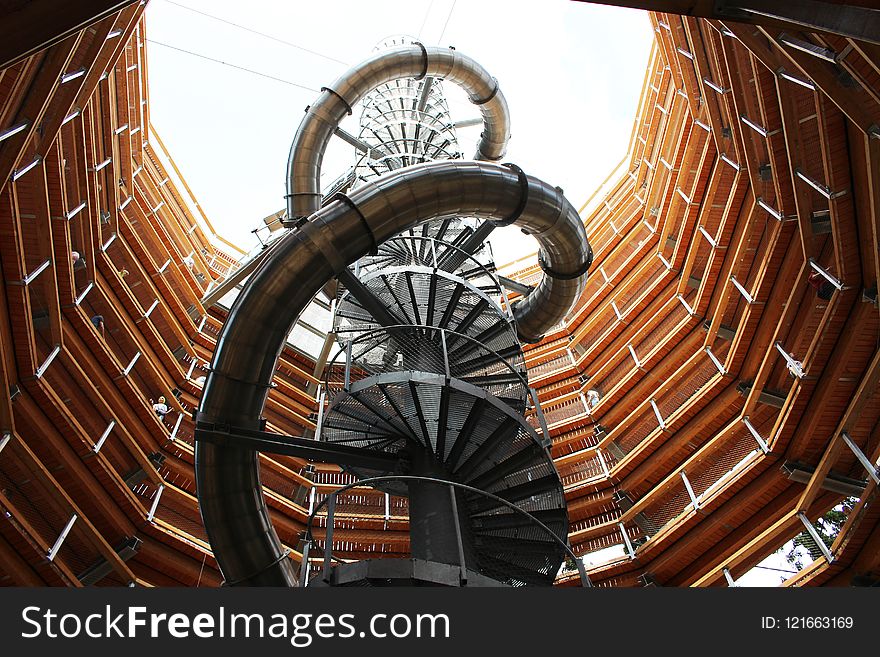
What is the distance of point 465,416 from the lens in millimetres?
8305

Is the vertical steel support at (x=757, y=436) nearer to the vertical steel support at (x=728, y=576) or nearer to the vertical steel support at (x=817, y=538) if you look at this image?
the vertical steel support at (x=817, y=538)

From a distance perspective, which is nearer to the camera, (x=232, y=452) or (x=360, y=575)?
(x=360, y=575)

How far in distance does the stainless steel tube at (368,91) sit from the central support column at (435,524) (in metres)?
7.20

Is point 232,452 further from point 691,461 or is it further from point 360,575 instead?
point 691,461

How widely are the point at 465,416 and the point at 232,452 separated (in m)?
2.95

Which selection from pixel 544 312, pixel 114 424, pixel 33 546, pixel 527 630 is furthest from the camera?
pixel 544 312

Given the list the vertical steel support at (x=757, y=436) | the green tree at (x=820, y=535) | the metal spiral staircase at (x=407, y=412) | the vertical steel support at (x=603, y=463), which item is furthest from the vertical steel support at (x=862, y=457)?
the vertical steel support at (x=603, y=463)

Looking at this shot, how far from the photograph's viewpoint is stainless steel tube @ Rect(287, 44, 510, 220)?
1425 centimetres

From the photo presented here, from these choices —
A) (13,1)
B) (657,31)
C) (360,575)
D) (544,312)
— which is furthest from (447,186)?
(657,31)

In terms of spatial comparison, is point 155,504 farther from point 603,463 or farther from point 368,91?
point 368,91

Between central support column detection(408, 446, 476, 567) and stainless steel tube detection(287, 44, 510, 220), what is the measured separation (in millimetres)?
7195

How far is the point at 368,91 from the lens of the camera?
54.8ft

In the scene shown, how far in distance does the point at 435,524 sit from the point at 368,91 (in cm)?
1279

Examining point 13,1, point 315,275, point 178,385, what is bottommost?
point 13,1
